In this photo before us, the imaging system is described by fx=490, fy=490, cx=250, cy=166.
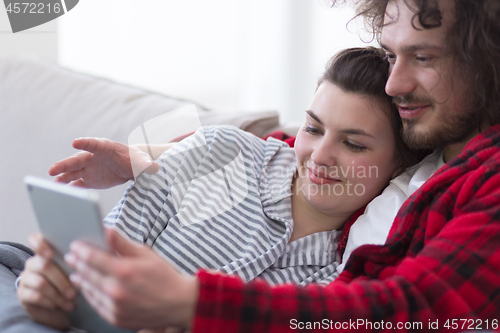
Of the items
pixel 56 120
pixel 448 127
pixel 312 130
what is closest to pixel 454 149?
pixel 448 127

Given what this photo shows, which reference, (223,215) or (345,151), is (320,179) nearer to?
(345,151)

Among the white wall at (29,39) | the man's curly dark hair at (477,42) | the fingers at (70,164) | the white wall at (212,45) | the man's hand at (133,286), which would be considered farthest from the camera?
the white wall at (212,45)

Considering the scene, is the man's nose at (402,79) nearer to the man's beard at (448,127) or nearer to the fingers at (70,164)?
the man's beard at (448,127)

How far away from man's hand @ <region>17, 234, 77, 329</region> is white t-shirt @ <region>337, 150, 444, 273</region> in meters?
0.55

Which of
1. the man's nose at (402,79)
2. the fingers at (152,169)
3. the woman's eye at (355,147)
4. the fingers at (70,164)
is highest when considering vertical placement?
the man's nose at (402,79)

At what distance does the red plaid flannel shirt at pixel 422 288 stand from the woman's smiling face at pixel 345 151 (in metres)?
0.26

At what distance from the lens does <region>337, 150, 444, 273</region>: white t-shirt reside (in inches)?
38.8

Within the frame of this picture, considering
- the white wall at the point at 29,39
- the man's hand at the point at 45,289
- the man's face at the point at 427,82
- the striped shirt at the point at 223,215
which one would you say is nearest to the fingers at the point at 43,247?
the man's hand at the point at 45,289

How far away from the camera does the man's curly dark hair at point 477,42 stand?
0.91m

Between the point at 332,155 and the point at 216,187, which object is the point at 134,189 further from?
the point at 332,155

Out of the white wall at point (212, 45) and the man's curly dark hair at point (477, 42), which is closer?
→ the man's curly dark hair at point (477, 42)

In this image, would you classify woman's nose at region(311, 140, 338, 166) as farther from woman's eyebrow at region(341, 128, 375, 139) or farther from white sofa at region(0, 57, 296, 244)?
white sofa at region(0, 57, 296, 244)

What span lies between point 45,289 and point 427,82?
760 mm

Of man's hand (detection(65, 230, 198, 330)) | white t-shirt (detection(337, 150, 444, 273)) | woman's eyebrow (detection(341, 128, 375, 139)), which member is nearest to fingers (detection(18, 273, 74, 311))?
man's hand (detection(65, 230, 198, 330))
